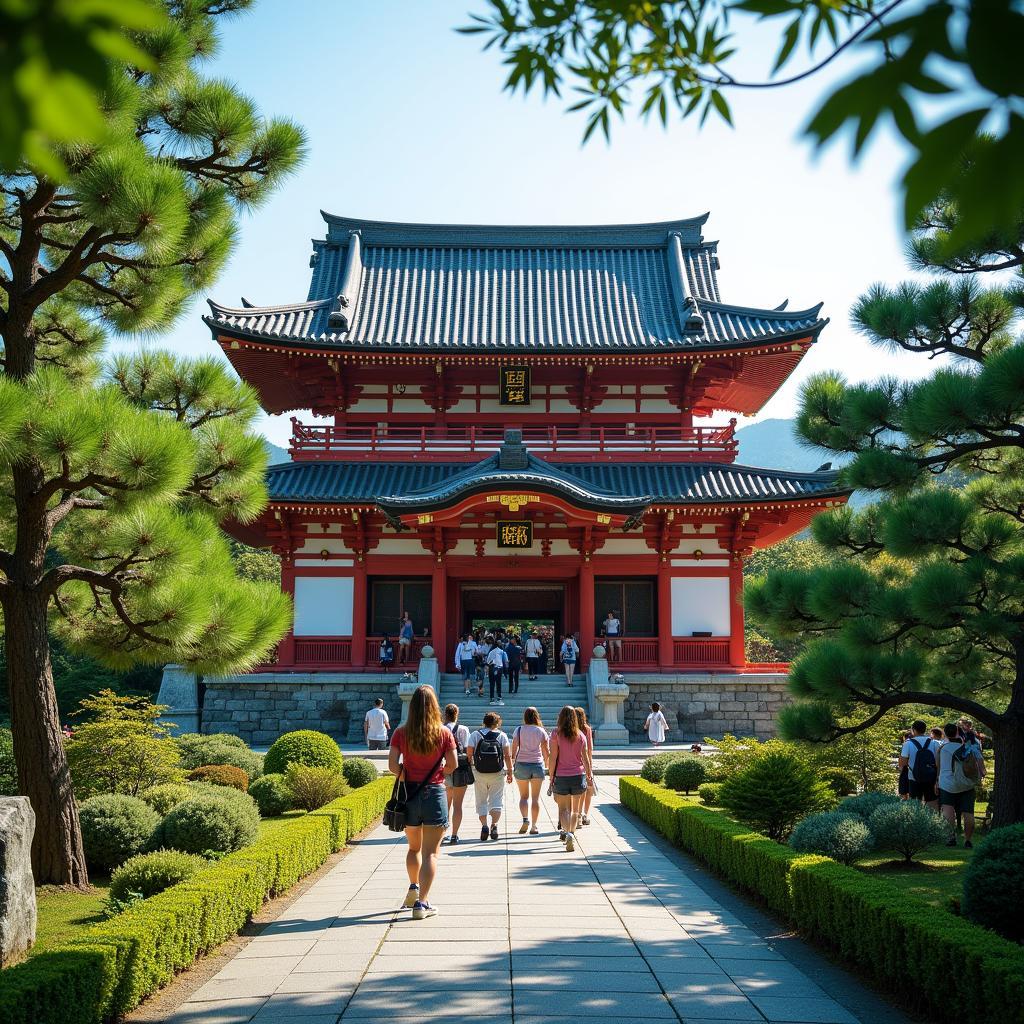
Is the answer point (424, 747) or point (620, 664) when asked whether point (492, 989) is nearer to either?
point (424, 747)

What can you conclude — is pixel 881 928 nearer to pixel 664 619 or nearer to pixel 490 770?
pixel 490 770

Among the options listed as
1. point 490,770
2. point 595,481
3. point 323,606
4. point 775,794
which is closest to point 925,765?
point 775,794

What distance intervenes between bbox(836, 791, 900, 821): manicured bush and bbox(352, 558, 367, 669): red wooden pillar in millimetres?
14643

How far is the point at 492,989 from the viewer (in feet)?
18.2

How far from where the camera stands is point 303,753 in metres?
14.8

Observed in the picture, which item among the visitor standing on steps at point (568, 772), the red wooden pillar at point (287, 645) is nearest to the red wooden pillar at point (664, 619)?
the red wooden pillar at point (287, 645)

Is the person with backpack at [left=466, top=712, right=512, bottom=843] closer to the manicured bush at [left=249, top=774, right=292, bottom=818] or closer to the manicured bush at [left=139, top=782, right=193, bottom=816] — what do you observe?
the manicured bush at [left=249, top=774, right=292, bottom=818]

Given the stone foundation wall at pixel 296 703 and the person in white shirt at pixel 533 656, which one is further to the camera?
the person in white shirt at pixel 533 656

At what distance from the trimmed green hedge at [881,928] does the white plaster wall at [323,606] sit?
15195 millimetres

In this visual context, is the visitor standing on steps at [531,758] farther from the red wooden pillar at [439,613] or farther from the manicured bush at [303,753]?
the red wooden pillar at [439,613]

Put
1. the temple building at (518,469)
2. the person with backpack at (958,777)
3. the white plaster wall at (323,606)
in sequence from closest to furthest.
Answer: the person with backpack at (958,777), the temple building at (518,469), the white plaster wall at (323,606)

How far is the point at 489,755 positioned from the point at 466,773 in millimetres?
935

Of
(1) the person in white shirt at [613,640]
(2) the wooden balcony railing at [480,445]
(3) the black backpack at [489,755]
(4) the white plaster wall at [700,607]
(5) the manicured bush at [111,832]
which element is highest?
(2) the wooden balcony railing at [480,445]

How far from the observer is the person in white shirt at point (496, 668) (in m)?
21.9
